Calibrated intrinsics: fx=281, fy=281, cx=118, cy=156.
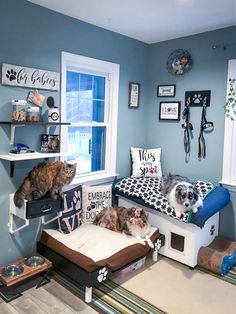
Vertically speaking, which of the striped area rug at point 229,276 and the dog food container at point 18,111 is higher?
the dog food container at point 18,111

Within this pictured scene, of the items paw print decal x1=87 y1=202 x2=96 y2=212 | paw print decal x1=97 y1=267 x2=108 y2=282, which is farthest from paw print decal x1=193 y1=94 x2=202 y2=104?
paw print decal x1=97 y1=267 x2=108 y2=282

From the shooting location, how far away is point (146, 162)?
367 cm

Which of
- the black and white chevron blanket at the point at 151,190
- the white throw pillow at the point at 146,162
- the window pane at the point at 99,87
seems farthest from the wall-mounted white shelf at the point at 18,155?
the white throw pillow at the point at 146,162

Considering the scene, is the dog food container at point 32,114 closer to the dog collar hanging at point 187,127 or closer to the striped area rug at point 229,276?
the dog collar hanging at point 187,127

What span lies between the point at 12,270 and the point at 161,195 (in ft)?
5.36

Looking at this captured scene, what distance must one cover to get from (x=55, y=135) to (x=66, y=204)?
0.70 m

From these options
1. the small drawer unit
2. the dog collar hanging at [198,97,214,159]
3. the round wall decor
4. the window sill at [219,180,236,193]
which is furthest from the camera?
the round wall decor

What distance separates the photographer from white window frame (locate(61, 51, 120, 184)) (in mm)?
2912

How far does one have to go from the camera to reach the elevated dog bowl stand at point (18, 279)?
227 cm

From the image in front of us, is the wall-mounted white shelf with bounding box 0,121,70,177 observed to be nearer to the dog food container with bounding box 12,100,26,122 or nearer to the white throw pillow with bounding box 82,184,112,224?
the dog food container with bounding box 12,100,26,122

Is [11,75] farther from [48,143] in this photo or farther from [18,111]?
[48,143]

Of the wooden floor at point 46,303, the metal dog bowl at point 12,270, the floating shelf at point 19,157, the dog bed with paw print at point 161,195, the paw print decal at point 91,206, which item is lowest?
the wooden floor at point 46,303

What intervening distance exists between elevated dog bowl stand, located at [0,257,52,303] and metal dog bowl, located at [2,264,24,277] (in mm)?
26

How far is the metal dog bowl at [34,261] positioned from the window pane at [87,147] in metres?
1.06
